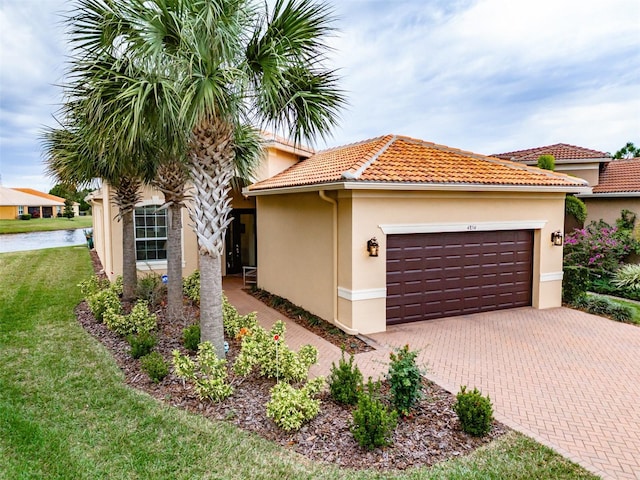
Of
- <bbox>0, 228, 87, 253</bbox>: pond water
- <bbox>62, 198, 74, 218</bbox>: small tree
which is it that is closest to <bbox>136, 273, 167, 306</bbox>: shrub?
<bbox>0, 228, 87, 253</bbox>: pond water

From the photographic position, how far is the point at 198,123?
22.3ft

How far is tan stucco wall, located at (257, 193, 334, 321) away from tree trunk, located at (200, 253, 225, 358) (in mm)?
3699

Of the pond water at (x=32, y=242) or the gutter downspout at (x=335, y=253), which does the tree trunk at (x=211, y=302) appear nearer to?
the gutter downspout at (x=335, y=253)

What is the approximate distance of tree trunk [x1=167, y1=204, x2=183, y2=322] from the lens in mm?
9852

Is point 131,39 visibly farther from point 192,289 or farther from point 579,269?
point 579,269

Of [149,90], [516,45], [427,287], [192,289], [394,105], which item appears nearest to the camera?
[149,90]

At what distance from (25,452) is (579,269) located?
44.9 ft

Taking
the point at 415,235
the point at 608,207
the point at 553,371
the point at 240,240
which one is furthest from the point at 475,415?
the point at 608,207

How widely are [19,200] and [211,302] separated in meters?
76.9

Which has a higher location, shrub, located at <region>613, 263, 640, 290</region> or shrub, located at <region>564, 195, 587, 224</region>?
shrub, located at <region>564, 195, 587, 224</region>

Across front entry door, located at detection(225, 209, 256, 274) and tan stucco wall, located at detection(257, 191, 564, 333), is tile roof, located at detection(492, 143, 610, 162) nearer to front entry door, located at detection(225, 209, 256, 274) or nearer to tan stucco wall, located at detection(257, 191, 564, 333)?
tan stucco wall, located at detection(257, 191, 564, 333)

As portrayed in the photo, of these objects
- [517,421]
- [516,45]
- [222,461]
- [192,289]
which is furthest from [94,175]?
[516,45]

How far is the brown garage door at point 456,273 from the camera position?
33.9 feet

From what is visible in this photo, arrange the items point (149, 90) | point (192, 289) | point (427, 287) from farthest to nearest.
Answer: point (192, 289)
point (427, 287)
point (149, 90)
